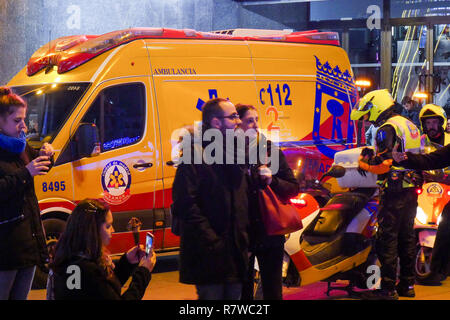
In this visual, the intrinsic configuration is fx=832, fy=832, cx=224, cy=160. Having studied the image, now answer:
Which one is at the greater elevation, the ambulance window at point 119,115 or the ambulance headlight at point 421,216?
the ambulance window at point 119,115

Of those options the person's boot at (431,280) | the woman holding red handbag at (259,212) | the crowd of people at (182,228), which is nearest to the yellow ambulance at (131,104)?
the person's boot at (431,280)

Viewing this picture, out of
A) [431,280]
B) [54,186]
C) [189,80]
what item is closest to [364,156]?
[431,280]

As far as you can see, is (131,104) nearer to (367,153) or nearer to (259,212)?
(367,153)

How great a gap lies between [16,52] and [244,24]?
16.5ft

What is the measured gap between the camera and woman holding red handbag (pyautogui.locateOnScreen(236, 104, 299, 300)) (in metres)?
5.09

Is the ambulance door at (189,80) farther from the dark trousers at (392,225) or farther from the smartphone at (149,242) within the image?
the smartphone at (149,242)

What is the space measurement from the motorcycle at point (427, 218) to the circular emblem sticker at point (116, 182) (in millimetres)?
2886

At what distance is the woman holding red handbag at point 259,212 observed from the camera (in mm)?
5094

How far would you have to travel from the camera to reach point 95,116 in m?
8.27

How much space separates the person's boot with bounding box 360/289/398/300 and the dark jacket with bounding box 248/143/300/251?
7.53 ft

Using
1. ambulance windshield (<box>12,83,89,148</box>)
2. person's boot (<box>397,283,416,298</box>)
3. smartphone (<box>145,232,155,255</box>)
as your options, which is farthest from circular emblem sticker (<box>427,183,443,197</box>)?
smartphone (<box>145,232,155,255</box>)
